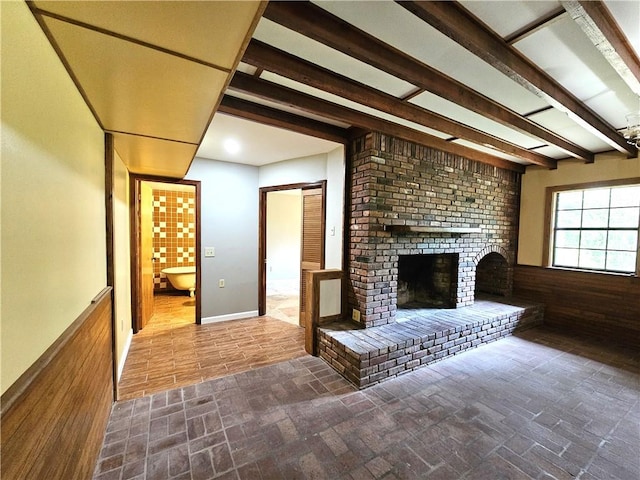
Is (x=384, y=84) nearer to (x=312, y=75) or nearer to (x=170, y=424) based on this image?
(x=312, y=75)

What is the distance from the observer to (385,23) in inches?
57.8

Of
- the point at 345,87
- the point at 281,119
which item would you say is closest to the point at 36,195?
the point at 345,87

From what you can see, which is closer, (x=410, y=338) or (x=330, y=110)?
(x=330, y=110)

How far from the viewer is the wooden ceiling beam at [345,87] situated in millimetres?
1699

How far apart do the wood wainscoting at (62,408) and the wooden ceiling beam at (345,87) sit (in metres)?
1.77

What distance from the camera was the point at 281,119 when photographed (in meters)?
2.59

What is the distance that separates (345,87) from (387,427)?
2519 mm

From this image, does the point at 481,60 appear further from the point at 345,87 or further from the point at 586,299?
the point at 586,299

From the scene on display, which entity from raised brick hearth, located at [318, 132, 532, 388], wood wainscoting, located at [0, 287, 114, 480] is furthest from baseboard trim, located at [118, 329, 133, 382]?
raised brick hearth, located at [318, 132, 532, 388]

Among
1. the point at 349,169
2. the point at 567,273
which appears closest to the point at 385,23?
the point at 349,169

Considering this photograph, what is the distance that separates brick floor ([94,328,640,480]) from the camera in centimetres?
160

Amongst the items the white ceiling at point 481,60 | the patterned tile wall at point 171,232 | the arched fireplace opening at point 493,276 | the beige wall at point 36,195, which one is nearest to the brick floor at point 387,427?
the beige wall at point 36,195

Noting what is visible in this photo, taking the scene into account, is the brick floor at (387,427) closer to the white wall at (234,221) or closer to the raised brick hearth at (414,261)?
the raised brick hearth at (414,261)

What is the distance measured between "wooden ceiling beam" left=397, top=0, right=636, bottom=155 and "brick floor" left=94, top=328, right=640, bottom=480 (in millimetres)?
2451
